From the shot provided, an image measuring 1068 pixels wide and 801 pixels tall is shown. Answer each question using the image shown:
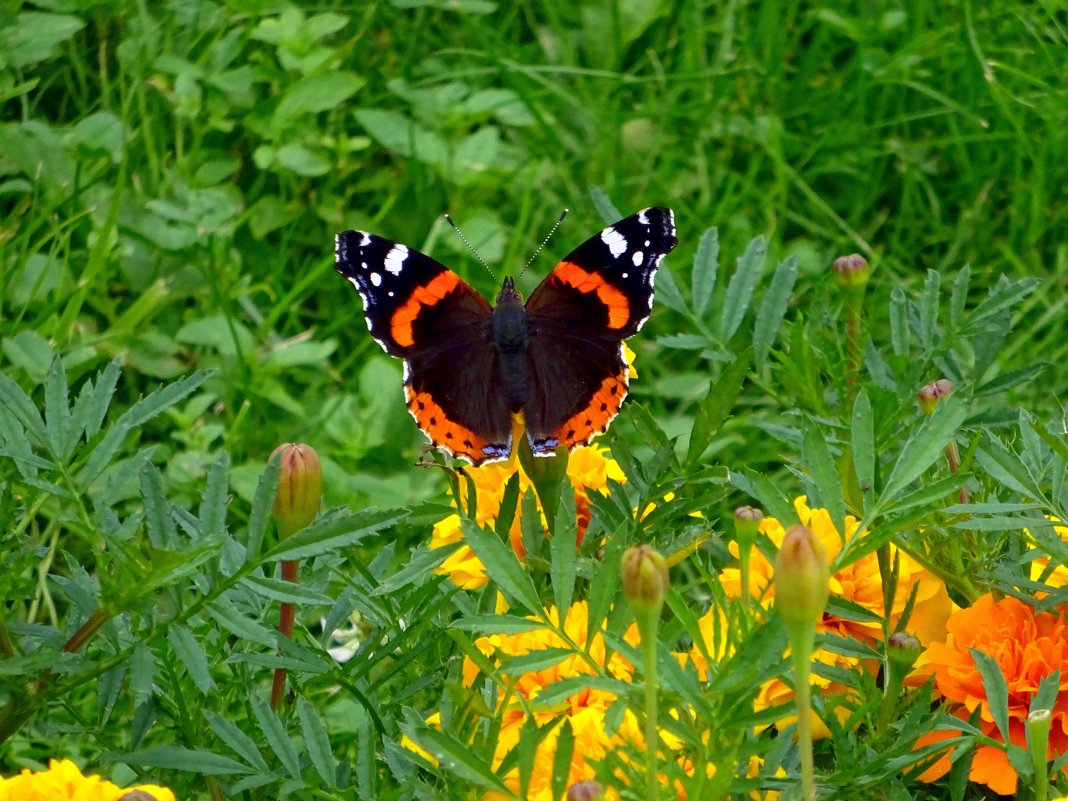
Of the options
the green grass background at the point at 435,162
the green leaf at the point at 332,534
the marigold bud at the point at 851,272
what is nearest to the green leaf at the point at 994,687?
the green leaf at the point at 332,534

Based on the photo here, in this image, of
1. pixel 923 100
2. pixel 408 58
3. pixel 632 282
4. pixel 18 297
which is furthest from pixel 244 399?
pixel 923 100

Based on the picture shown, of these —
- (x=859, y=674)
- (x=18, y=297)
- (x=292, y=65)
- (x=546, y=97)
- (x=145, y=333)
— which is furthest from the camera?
(x=546, y=97)

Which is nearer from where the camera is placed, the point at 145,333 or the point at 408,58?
the point at 145,333

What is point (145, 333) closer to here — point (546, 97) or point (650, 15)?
point (546, 97)

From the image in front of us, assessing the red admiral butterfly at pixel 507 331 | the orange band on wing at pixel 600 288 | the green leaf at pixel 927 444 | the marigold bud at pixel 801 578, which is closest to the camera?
the marigold bud at pixel 801 578

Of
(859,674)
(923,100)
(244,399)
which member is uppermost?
(859,674)

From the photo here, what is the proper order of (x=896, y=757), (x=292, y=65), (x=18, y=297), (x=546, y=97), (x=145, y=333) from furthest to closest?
(x=546, y=97) < (x=292, y=65) < (x=145, y=333) < (x=18, y=297) < (x=896, y=757)

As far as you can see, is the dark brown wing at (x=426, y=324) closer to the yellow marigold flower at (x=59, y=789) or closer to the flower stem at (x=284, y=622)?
the flower stem at (x=284, y=622)
